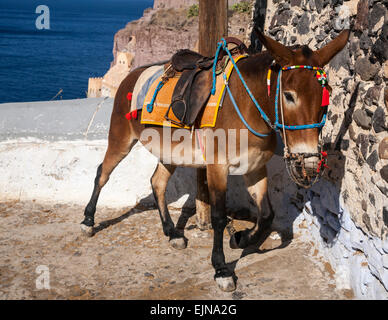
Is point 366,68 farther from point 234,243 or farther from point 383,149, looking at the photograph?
point 234,243

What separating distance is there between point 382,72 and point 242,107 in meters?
1.08

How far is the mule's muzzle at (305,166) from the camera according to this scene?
10.5ft

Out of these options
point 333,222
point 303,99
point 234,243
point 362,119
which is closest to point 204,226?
point 234,243

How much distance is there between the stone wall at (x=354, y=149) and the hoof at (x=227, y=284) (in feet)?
2.97

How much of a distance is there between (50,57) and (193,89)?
112 meters

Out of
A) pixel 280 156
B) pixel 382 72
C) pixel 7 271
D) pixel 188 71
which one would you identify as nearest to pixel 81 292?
pixel 7 271

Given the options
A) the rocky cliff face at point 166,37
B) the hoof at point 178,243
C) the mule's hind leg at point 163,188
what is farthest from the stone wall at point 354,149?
the rocky cliff face at point 166,37

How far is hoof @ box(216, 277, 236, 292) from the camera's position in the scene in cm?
395

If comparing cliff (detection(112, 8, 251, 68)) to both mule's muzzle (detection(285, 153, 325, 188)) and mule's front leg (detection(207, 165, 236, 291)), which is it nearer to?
mule's front leg (detection(207, 165, 236, 291))

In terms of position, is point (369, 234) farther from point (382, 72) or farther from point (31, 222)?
point (31, 222)

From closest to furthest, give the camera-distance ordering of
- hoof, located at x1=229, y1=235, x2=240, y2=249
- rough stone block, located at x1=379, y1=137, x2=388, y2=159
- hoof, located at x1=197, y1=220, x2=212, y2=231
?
1. rough stone block, located at x1=379, y1=137, x2=388, y2=159
2. hoof, located at x1=229, y1=235, x2=240, y2=249
3. hoof, located at x1=197, y1=220, x2=212, y2=231

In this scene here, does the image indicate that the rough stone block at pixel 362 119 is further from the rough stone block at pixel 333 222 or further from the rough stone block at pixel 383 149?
the rough stone block at pixel 333 222

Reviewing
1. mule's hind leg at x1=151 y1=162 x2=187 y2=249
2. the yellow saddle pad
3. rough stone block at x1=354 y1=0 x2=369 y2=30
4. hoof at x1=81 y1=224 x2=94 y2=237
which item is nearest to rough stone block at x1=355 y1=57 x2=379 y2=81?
rough stone block at x1=354 y1=0 x2=369 y2=30

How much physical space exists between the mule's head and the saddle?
0.83 metres
